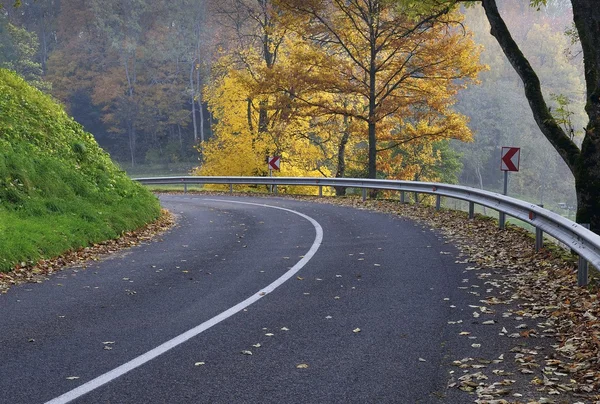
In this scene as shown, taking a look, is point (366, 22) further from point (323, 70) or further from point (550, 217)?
point (550, 217)

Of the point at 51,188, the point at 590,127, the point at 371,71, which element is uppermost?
the point at 371,71

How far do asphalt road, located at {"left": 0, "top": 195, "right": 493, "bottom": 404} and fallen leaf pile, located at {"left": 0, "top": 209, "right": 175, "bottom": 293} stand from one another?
34 centimetres

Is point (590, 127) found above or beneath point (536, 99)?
beneath

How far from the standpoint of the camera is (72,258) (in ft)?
35.6

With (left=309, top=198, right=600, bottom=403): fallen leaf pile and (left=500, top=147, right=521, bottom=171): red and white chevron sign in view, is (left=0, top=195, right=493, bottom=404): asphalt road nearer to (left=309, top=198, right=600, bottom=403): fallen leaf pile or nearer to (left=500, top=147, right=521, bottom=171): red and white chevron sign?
(left=309, top=198, right=600, bottom=403): fallen leaf pile

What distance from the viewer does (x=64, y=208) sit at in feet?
43.7

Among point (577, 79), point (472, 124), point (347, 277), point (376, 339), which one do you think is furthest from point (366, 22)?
point (577, 79)

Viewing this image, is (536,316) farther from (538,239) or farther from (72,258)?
(72,258)

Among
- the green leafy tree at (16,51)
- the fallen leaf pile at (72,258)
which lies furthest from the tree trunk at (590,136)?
the green leafy tree at (16,51)

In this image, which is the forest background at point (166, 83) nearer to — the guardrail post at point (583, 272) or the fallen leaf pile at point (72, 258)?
the fallen leaf pile at point (72, 258)

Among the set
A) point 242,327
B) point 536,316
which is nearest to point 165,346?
point 242,327

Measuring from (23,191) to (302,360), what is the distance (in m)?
9.95

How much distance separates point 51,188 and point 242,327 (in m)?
9.33

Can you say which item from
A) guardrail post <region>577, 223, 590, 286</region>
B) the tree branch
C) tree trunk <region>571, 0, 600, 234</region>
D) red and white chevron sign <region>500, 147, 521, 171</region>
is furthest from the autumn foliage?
guardrail post <region>577, 223, 590, 286</region>
